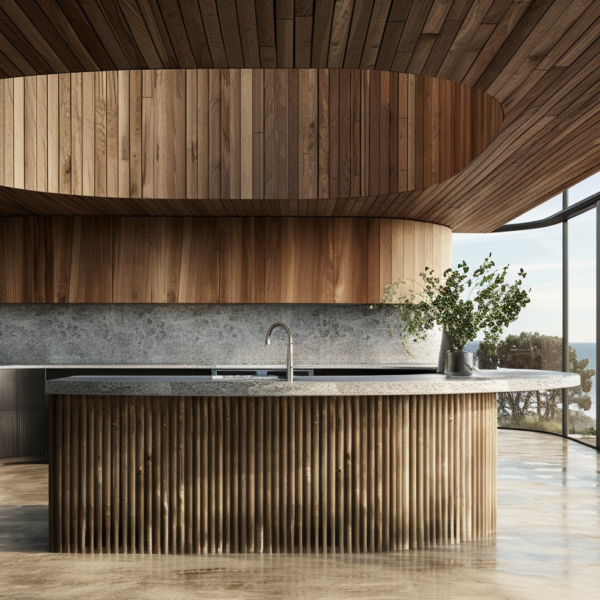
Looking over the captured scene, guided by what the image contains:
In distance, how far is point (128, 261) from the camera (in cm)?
711

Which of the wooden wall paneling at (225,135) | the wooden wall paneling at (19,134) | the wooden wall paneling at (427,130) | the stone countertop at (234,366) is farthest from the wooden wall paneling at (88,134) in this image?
the wooden wall paneling at (427,130)

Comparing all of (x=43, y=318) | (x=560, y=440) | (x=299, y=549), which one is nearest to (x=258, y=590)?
(x=299, y=549)

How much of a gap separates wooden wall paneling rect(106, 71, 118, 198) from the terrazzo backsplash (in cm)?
→ 201

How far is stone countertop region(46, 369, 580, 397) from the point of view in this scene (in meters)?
3.59

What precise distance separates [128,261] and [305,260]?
1860 mm

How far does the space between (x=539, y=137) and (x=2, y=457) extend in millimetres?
5655

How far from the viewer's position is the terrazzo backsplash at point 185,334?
757cm

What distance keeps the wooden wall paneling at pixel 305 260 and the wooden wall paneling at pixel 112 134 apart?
75.1 inches

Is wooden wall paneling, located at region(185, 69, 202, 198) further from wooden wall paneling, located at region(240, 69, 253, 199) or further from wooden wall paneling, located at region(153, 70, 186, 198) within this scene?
wooden wall paneling, located at region(240, 69, 253, 199)

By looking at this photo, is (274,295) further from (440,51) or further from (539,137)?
(440,51)

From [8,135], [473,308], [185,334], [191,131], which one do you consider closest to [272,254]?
[185,334]

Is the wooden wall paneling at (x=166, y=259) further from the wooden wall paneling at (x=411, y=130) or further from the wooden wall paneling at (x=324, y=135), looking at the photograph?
A: the wooden wall paneling at (x=411, y=130)

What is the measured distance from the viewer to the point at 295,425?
3.78 m

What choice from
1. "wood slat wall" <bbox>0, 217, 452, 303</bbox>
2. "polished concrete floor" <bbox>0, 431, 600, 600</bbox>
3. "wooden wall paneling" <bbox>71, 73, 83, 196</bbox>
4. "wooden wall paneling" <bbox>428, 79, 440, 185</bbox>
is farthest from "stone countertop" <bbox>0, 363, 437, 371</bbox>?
"polished concrete floor" <bbox>0, 431, 600, 600</bbox>
